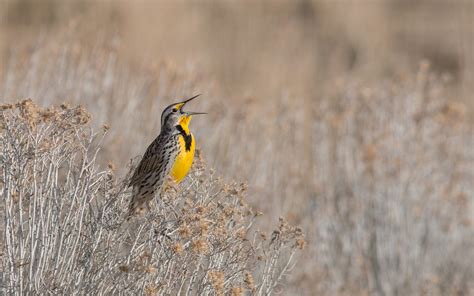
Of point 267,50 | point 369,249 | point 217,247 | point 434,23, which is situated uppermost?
point 434,23

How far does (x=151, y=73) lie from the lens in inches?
387

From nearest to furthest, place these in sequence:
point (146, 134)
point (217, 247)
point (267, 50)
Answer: point (217, 247) → point (146, 134) → point (267, 50)

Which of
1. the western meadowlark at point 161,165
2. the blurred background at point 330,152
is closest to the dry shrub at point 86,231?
the western meadowlark at point 161,165

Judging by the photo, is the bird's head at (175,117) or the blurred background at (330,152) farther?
the blurred background at (330,152)

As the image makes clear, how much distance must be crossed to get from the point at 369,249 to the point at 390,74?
7.14 metres

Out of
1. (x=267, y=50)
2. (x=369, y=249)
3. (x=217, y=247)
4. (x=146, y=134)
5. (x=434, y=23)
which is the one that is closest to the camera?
(x=217, y=247)

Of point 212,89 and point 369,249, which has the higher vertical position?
point 212,89

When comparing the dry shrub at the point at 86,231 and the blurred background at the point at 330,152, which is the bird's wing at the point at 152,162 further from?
the blurred background at the point at 330,152

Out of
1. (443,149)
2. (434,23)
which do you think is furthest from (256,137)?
(434,23)

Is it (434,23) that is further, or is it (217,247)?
(434,23)

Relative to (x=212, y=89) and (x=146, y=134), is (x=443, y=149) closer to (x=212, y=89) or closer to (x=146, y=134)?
(x=212, y=89)

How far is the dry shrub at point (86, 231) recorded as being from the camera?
4453 millimetres

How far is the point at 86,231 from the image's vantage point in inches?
188

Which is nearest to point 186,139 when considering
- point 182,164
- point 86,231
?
point 182,164
